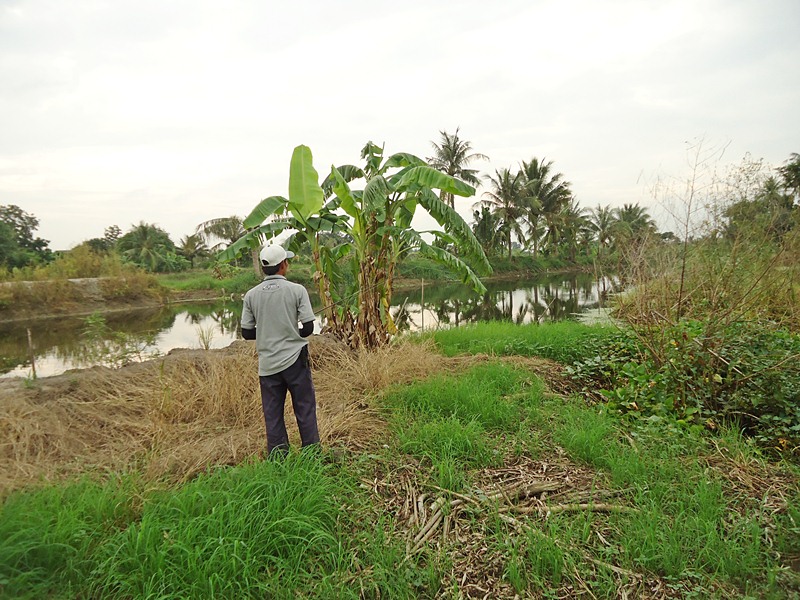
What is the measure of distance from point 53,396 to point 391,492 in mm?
3673

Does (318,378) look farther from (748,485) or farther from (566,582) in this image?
(748,485)

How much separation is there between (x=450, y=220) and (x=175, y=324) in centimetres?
1329

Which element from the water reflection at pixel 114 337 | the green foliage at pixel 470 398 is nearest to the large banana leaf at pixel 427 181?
the green foliage at pixel 470 398

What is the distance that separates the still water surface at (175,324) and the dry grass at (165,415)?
122 centimetres

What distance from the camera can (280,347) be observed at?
110 inches

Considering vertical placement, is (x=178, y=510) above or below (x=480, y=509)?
above

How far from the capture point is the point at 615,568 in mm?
1896

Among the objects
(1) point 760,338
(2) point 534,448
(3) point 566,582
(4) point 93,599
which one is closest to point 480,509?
(3) point 566,582

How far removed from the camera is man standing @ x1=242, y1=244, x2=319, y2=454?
2.81 meters

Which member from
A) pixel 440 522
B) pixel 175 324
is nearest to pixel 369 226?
pixel 440 522

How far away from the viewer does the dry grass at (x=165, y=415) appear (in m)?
2.76

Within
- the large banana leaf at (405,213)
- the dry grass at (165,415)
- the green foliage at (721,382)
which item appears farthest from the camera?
the large banana leaf at (405,213)

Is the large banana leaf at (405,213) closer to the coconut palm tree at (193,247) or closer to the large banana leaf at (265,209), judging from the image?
the large banana leaf at (265,209)

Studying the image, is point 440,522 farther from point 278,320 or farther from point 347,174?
point 347,174
